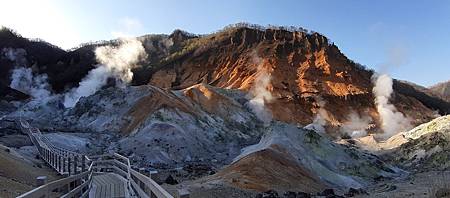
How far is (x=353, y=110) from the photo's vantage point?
316 ft

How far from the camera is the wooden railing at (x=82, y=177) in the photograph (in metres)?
7.82

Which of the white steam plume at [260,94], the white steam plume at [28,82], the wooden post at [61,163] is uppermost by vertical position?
the white steam plume at [28,82]

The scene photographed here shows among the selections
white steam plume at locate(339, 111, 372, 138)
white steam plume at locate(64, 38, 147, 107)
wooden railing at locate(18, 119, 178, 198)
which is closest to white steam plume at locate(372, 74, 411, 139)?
white steam plume at locate(339, 111, 372, 138)

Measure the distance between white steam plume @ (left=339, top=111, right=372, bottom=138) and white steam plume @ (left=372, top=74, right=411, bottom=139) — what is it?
2.86 m

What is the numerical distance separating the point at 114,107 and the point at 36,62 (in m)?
73.9

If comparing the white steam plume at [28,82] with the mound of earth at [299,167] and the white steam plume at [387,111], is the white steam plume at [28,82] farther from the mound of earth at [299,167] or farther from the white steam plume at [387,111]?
the mound of earth at [299,167]

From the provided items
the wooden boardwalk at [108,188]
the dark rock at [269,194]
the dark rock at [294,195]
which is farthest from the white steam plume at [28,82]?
the wooden boardwalk at [108,188]

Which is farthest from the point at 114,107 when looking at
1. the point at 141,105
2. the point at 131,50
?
the point at 131,50

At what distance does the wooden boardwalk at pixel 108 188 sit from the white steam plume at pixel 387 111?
67970mm

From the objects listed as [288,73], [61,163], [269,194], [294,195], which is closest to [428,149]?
[294,195]

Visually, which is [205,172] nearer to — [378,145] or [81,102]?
[378,145]

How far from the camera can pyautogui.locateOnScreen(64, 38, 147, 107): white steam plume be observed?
111 meters

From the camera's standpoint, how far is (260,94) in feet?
313

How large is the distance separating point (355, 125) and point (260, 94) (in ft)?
58.2
